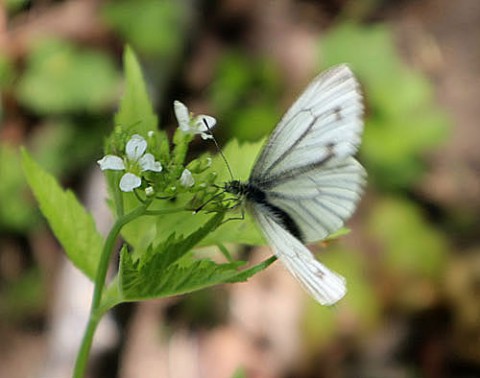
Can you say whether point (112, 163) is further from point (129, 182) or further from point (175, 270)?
point (175, 270)

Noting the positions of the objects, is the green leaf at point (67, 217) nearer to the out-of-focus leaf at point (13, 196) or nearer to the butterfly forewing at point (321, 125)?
the butterfly forewing at point (321, 125)

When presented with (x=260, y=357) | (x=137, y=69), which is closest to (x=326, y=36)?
(x=260, y=357)

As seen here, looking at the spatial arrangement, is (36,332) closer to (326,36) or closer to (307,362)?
(307,362)

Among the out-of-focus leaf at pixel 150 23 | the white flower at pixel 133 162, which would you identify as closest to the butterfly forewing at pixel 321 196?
the white flower at pixel 133 162

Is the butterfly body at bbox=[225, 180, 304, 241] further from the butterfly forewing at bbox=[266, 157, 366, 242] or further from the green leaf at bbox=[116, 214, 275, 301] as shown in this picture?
the green leaf at bbox=[116, 214, 275, 301]

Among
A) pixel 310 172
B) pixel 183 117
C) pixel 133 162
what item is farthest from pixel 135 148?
pixel 310 172

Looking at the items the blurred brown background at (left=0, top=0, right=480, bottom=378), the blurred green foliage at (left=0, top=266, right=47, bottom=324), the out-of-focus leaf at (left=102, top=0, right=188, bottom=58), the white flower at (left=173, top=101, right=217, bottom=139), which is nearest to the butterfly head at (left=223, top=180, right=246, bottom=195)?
the white flower at (left=173, top=101, right=217, bottom=139)
